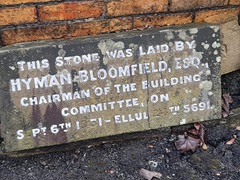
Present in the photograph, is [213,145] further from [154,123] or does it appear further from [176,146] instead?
[154,123]

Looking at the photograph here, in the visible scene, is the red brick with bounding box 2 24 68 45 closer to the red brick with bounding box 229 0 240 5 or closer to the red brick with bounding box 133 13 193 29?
the red brick with bounding box 133 13 193 29

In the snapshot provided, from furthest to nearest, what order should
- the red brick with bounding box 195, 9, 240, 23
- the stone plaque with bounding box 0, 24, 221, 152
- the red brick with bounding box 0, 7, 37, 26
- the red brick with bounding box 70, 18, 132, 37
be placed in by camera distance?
the red brick with bounding box 195, 9, 240, 23, the red brick with bounding box 70, 18, 132, 37, the red brick with bounding box 0, 7, 37, 26, the stone plaque with bounding box 0, 24, 221, 152

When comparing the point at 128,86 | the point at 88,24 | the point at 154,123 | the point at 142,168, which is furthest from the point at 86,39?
the point at 142,168

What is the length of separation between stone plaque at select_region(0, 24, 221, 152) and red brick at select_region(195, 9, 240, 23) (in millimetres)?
249

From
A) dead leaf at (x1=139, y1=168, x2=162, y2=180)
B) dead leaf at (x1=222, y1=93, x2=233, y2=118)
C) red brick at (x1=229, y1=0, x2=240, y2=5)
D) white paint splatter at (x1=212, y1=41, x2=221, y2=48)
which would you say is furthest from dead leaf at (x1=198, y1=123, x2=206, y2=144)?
red brick at (x1=229, y1=0, x2=240, y2=5)

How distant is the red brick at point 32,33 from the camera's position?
2.21 meters

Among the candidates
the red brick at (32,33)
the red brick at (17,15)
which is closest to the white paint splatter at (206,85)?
the red brick at (32,33)

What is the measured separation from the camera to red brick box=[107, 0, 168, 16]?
7.34 feet

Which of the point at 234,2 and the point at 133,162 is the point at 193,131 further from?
the point at 234,2

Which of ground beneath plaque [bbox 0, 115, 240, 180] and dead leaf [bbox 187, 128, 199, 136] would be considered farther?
dead leaf [bbox 187, 128, 199, 136]


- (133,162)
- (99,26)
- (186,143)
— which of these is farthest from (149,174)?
(99,26)

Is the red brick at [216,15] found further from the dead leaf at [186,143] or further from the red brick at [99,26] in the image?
the dead leaf at [186,143]

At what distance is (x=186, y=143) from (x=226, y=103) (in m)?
0.37

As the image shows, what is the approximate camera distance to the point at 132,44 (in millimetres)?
2086
